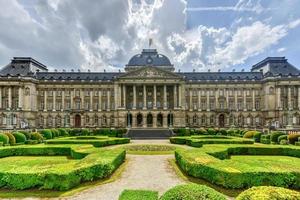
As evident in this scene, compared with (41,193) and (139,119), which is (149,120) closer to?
(139,119)

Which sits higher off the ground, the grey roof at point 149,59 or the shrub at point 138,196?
the grey roof at point 149,59

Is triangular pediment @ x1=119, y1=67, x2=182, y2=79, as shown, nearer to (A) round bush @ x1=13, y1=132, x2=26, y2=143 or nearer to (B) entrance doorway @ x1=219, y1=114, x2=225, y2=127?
(B) entrance doorway @ x1=219, y1=114, x2=225, y2=127

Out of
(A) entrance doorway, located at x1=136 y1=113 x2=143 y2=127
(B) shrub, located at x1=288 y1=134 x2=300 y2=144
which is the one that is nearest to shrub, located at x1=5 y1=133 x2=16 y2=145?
(B) shrub, located at x1=288 y1=134 x2=300 y2=144

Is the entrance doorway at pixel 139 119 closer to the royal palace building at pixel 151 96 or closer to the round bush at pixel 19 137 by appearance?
the royal palace building at pixel 151 96

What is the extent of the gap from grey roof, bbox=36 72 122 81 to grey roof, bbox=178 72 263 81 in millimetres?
23509

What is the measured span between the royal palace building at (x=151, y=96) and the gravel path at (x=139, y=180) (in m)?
52.1

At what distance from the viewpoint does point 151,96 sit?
251ft

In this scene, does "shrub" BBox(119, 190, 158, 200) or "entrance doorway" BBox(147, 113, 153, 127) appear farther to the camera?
"entrance doorway" BBox(147, 113, 153, 127)

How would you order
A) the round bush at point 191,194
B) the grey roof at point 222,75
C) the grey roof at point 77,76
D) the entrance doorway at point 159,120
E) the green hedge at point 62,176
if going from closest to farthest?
the round bush at point 191,194 < the green hedge at point 62,176 < the entrance doorway at point 159,120 < the grey roof at point 77,76 < the grey roof at point 222,75

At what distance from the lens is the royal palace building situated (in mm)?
71750

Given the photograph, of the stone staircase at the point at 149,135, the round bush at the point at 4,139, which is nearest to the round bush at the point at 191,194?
the round bush at the point at 4,139

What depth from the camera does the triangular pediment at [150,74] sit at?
72.1 m

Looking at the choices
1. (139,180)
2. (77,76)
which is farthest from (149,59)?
(139,180)

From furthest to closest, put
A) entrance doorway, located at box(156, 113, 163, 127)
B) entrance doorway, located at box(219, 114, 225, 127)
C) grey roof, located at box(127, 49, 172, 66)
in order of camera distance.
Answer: grey roof, located at box(127, 49, 172, 66) → entrance doorway, located at box(219, 114, 225, 127) → entrance doorway, located at box(156, 113, 163, 127)
